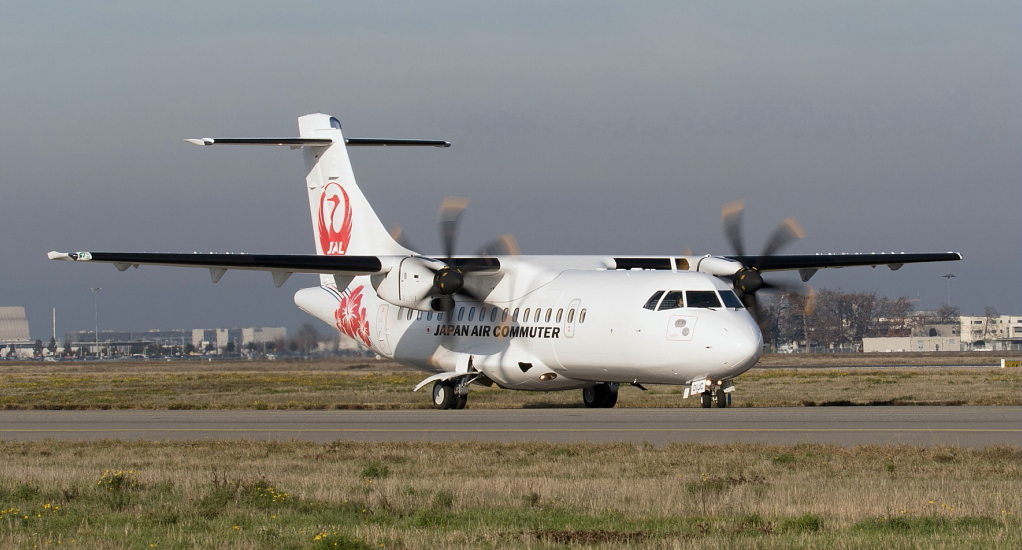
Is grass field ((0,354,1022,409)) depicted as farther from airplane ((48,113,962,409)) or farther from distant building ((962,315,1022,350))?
distant building ((962,315,1022,350))

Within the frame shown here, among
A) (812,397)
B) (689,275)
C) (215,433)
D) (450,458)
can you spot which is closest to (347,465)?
(450,458)

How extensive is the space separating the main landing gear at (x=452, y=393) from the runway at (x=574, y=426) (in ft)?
5.79

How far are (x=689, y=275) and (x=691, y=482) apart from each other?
1274 cm

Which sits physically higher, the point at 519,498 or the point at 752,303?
the point at 752,303

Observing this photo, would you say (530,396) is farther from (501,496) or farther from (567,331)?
(501,496)

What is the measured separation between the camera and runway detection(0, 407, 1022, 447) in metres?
17.9

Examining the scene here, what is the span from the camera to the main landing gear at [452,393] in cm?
2875

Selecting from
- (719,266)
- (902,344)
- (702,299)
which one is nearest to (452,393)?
(719,266)

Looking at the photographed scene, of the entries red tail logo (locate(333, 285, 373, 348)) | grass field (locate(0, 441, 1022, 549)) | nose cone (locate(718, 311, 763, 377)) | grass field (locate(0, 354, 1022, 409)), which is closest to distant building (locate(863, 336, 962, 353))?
grass field (locate(0, 354, 1022, 409))

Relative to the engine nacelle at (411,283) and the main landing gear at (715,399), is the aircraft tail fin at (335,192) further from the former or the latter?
the main landing gear at (715,399)

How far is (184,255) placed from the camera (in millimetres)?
26375

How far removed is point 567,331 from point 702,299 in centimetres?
351

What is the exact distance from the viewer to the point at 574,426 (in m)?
20.9

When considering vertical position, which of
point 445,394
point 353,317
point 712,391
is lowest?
point 445,394
